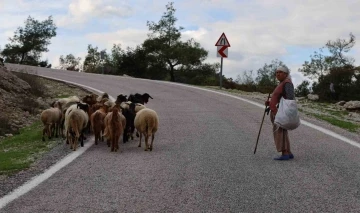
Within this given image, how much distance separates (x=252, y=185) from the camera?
23.0ft

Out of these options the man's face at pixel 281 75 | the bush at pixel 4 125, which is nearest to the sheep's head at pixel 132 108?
the man's face at pixel 281 75

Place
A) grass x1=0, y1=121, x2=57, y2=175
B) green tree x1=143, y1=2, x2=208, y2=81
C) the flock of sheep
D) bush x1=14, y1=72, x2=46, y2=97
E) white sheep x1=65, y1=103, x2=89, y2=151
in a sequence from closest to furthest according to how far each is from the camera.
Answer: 1. grass x1=0, y1=121, x2=57, y2=175
2. the flock of sheep
3. white sheep x1=65, y1=103, x2=89, y2=151
4. bush x1=14, y1=72, x2=46, y2=97
5. green tree x1=143, y1=2, x2=208, y2=81

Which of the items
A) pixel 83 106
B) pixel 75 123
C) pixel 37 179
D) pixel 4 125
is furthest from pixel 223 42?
pixel 37 179

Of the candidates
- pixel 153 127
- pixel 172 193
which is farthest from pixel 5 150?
pixel 172 193

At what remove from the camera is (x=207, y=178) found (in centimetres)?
737

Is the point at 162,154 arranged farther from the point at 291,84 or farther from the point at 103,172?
the point at 291,84

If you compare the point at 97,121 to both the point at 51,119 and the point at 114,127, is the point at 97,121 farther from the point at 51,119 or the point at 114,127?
the point at 51,119

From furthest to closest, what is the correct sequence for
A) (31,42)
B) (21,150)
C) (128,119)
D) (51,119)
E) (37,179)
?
(31,42) < (51,119) < (128,119) < (21,150) < (37,179)

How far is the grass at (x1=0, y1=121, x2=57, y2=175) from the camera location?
26.7ft

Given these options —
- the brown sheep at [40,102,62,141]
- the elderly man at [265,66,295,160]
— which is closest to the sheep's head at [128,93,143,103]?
the brown sheep at [40,102,62,141]

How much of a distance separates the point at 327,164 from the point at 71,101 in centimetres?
614

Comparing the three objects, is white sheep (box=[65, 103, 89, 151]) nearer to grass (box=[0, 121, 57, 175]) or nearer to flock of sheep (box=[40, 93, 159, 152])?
flock of sheep (box=[40, 93, 159, 152])

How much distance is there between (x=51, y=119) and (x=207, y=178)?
4.87m

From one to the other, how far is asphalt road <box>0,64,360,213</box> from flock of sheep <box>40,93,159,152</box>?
334mm
